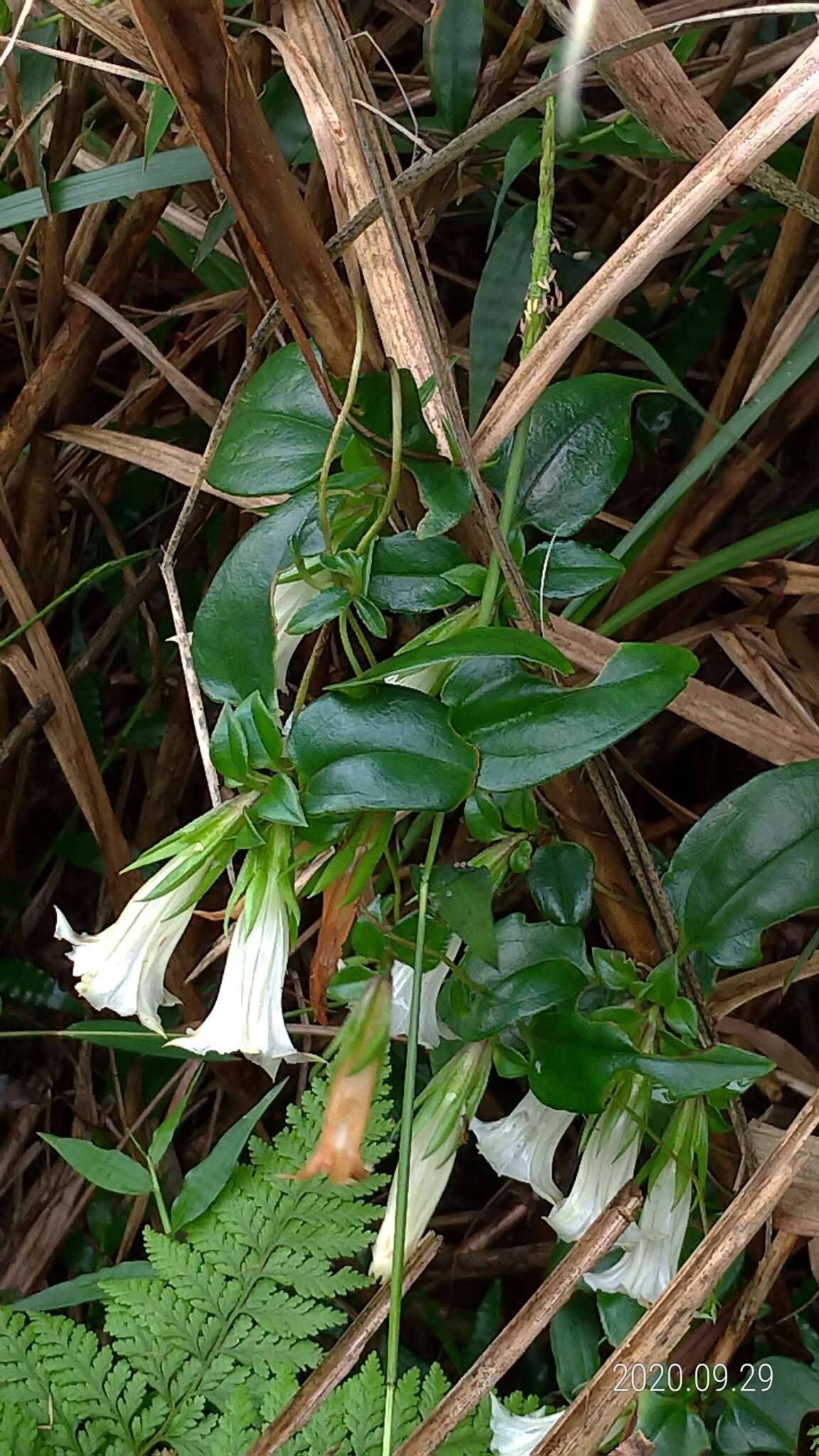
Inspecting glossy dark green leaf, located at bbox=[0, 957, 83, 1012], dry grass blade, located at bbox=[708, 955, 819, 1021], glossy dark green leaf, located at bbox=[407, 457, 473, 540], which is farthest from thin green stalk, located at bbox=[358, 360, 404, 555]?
glossy dark green leaf, located at bbox=[0, 957, 83, 1012]

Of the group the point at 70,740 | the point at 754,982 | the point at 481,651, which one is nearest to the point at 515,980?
the point at 481,651

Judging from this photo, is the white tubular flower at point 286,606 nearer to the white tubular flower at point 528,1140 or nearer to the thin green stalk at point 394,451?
the thin green stalk at point 394,451

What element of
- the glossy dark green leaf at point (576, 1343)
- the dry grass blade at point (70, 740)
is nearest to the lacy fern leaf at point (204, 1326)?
the glossy dark green leaf at point (576, 1343)

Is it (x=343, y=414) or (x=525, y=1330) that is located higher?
(x=343, y=414)

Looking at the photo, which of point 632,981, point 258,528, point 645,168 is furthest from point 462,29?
point 632,981

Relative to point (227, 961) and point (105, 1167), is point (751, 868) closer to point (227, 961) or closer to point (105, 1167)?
point (227, 961)

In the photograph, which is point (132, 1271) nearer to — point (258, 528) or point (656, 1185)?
point (656, 1185)
